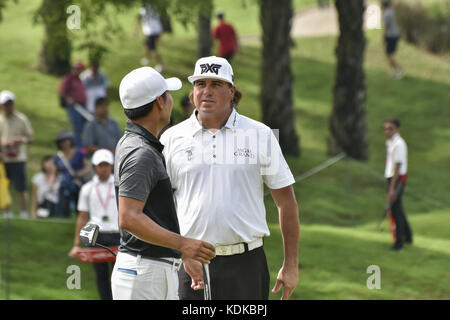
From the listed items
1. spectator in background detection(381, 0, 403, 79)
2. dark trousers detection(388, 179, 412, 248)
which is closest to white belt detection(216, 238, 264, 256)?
dark trousers detection(388, 179, 412, 248)

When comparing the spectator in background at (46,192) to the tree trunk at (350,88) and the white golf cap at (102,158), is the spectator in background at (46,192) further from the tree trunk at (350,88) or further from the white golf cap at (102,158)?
the tree trunk at (350,88)

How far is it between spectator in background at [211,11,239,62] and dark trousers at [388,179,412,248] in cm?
1326

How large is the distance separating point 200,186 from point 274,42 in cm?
1455

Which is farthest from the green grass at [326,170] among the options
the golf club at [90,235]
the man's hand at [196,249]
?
the man's hand at [196,249]

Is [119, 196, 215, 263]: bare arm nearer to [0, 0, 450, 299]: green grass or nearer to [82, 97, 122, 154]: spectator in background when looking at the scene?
[0, 0, 450, 299]: green grass

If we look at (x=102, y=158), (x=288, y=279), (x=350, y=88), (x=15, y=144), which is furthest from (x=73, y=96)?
(x=288, y=279)

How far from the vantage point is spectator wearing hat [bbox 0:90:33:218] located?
16578 mm

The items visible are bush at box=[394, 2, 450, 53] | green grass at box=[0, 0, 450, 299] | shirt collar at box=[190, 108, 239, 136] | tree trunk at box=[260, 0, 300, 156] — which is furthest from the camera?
bush at box=[394, 2, 450, 53]

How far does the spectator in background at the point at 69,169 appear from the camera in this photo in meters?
15.1

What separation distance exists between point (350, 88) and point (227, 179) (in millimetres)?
15388

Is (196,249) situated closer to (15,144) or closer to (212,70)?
(212,70)

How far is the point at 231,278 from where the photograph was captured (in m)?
6.71

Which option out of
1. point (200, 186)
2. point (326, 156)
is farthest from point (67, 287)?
point (326, 156)
